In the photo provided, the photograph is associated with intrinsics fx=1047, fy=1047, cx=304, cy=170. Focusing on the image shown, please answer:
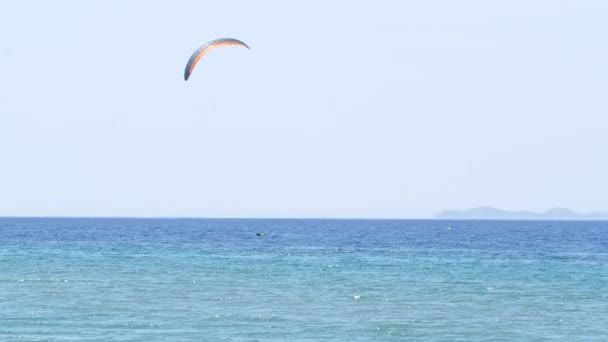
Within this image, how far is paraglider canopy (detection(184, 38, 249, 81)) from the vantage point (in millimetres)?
35781

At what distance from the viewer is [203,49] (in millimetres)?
37094

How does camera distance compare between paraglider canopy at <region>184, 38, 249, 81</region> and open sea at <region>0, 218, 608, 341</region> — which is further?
open sea at <region>0, 218, 608, 341</region>

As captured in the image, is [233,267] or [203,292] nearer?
[203,292]

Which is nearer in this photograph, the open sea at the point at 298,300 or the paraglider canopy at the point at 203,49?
the paraglider canopy at the point at 203,49

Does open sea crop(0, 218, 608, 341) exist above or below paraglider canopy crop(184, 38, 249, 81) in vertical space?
below

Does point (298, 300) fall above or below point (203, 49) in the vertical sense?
below

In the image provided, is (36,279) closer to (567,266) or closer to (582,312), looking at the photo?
(582,312)

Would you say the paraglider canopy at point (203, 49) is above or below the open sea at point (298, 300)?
above

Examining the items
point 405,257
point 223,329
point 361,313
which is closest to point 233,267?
point 405,257

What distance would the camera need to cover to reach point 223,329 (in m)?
42.4

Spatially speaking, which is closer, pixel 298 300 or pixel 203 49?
pixel 203 49

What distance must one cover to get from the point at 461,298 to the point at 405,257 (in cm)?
4250

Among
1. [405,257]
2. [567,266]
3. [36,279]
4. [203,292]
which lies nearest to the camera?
[203,292]

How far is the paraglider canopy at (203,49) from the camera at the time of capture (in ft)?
117
